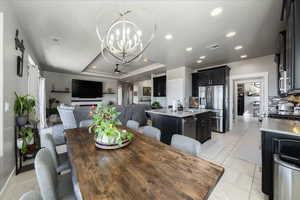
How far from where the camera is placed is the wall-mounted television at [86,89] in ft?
24.1

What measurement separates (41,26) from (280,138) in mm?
4535

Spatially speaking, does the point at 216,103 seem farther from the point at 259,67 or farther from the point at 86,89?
the point at 86,89

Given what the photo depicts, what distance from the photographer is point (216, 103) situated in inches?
186

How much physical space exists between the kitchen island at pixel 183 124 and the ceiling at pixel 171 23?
1888 millimetres

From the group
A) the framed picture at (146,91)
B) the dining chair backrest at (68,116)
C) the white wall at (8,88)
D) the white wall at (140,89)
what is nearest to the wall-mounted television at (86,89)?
the white wall at (140,89)

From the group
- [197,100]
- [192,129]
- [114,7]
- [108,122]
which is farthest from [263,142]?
[197,100]

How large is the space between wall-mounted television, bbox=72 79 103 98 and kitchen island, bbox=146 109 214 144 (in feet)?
19.8

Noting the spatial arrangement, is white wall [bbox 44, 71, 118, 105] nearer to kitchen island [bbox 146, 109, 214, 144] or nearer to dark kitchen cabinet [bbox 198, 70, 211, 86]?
kitchen island [bbox 146, 109, 214, 144]

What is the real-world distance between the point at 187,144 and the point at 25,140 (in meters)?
2.71

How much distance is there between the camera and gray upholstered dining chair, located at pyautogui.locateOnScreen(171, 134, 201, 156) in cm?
128

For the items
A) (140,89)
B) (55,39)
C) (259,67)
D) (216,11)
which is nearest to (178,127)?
(216,11)

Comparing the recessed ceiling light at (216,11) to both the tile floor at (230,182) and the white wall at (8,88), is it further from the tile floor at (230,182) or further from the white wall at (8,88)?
the white wall at (8,88)

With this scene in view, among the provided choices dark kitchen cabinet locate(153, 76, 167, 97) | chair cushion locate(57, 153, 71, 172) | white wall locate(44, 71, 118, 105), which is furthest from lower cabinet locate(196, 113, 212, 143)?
white wall locate(44, 71, 118, 105)

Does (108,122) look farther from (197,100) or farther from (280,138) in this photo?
(197,100)
